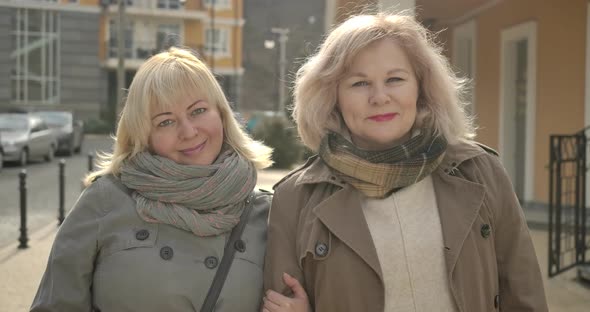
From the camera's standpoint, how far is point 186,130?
9.28ft

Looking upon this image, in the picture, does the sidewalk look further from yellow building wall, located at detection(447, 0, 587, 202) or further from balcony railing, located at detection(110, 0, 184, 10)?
balcony railing, located at detection(110, 0, 184, 10)

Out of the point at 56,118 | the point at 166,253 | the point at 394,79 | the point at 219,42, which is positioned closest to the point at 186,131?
the point at 166,253

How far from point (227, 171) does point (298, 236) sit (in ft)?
1.29

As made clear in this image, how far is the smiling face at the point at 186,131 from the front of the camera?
9.34 ft

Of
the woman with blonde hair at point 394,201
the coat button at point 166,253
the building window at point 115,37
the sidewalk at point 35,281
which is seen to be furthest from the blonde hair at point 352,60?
the building window at point 115,37

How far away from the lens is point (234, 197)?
2873 mm

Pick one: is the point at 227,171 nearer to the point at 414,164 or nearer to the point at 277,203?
the point at 277,203

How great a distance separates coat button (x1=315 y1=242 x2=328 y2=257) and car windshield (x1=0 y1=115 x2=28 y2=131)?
20126 mm

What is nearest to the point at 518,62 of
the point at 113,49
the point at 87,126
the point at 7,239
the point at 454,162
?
the point at 7,239

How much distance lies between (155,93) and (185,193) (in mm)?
400

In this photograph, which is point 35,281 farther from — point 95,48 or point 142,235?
point 95,48

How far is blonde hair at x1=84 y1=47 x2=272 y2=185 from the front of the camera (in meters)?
2.82

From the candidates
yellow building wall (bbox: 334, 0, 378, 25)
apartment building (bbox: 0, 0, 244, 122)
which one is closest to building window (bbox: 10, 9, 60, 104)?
apartment building (bbox: 0, 0, 244, 122)

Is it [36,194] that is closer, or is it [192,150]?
[192,150]
